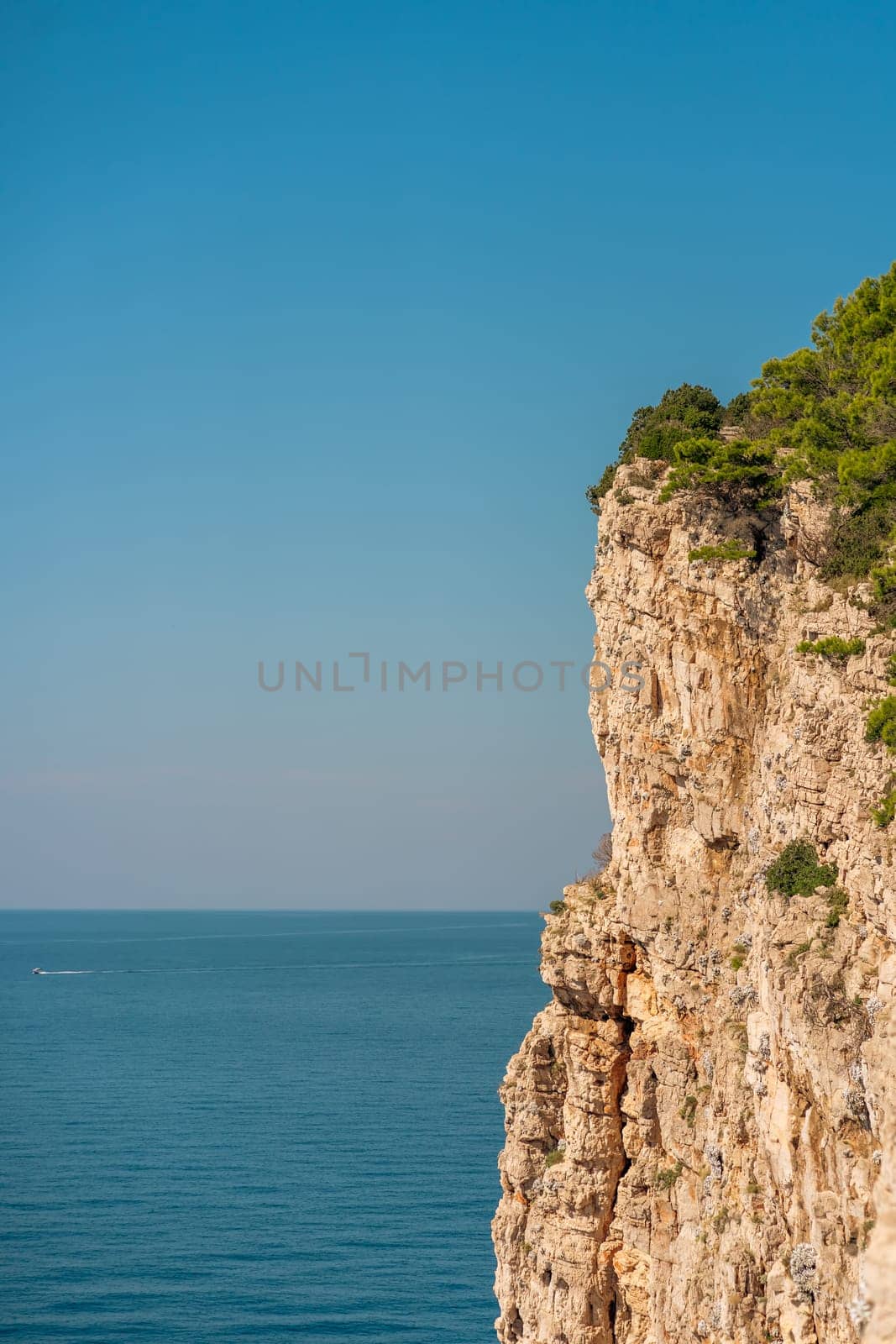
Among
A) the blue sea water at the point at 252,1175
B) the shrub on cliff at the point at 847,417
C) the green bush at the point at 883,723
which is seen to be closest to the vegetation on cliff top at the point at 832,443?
the shrub on cliff at the point at 847,417

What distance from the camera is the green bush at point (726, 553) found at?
25.1 metres

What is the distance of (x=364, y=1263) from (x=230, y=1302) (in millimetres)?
6618

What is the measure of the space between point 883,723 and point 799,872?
10.2 ft

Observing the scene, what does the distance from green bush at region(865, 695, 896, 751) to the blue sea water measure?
1510 inches

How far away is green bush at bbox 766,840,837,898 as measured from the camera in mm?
21109

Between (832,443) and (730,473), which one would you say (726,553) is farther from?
(832,443)

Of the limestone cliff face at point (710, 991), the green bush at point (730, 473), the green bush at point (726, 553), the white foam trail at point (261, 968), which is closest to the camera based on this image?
the limestone cliff face at point (710, 991)

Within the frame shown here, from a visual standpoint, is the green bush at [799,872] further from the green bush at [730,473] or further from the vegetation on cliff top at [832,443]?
the green bush at [730,473]

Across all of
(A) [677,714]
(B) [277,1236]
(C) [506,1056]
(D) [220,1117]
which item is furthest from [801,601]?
(C) [506,1056]

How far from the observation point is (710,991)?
25250mm

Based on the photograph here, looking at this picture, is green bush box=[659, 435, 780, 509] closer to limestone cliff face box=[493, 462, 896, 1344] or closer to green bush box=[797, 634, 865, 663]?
limestone cliff face box=[493, 462, 896, 1344]

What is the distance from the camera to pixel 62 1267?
5612 cm

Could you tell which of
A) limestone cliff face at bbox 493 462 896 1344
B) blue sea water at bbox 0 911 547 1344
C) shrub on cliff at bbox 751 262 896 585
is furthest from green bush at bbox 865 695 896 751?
blue sea water at bbox 0 911 547 1344

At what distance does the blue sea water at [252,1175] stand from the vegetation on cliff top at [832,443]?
38.3m
